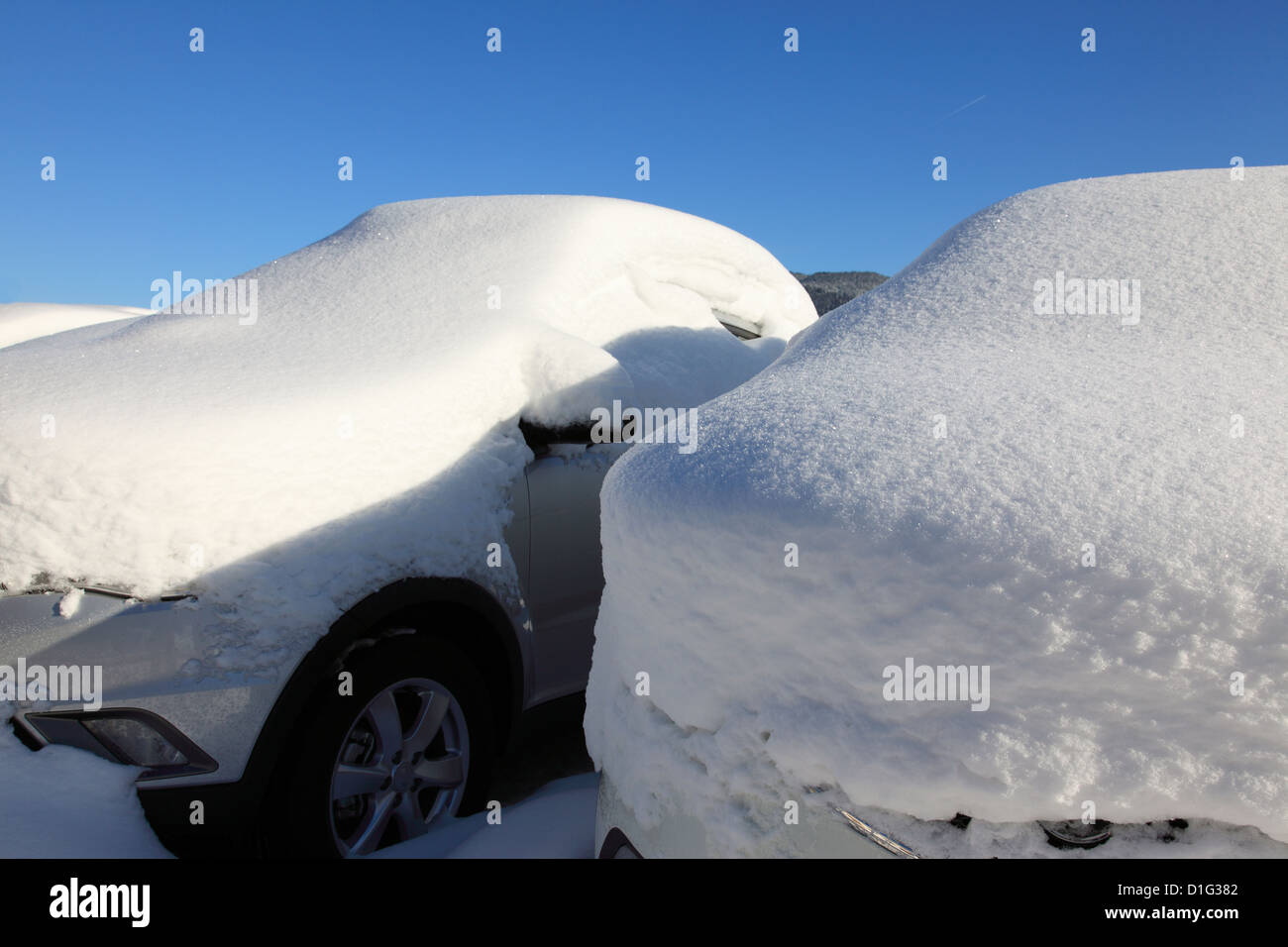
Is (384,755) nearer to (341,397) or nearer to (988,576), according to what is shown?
(341,397)

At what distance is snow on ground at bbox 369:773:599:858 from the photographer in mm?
2129

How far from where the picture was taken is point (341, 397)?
7.50 ft

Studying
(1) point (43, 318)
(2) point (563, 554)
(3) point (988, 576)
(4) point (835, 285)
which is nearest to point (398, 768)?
(2) point (563, 554)

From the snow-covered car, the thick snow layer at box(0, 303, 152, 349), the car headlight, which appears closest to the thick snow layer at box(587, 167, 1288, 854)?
the snow-covered car

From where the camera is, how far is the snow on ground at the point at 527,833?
6.98ft

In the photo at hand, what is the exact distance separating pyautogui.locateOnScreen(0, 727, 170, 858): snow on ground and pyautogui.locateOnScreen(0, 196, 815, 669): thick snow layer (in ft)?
1.26

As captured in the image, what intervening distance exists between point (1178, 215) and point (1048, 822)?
5.32 ft

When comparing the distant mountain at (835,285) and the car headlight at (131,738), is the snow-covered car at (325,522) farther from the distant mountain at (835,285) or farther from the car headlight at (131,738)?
the distant mountain at (835,285)

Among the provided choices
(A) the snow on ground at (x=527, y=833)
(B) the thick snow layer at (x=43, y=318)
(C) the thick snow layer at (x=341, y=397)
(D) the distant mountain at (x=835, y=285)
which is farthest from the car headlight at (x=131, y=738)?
(D) the distant mountain at (x=835, y=285)

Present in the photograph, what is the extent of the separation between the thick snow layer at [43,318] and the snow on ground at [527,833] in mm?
4291

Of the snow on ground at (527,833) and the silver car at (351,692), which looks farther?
the snow on ground at (527,833)

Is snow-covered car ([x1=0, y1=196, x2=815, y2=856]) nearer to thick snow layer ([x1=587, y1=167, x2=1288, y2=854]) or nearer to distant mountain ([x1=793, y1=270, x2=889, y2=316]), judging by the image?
thick snow layer ([x1=587, y1=167, x2=1288, y2=854])

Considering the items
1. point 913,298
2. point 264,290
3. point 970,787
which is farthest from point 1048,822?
point 264,290
